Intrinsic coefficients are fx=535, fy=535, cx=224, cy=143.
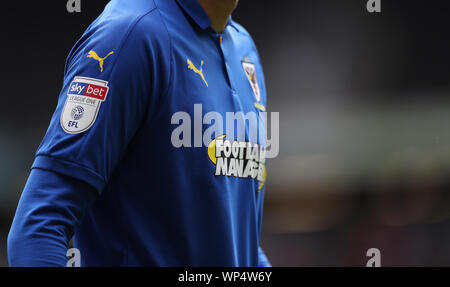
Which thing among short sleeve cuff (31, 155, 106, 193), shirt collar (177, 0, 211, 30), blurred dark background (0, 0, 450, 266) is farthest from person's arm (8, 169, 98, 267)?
blurred dark background (0, 0, 450, 266)

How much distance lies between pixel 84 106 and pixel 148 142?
0.13 m

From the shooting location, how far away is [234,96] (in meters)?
1.14

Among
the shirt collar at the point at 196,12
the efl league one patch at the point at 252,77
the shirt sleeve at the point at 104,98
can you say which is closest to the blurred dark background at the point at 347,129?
the efl league one patch at the point at 252,77

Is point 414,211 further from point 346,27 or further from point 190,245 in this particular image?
point 190,245

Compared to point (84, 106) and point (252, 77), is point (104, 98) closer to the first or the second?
point (84, 106)

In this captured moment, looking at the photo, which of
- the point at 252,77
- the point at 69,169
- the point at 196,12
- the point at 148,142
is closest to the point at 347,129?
the point at 252,77

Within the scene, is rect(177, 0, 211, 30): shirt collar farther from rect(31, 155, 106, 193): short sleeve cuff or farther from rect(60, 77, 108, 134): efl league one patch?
rect(31, 155, 106, 193): short sleeve cuff

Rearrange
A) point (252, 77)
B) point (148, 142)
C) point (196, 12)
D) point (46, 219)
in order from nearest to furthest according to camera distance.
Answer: point (46, 219)
point (148, 142)
point (196, 12)
point (252, 77)

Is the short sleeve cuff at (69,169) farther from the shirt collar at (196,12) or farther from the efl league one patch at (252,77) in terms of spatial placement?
the efl league one patch at (252,77)

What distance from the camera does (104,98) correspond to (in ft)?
2.97

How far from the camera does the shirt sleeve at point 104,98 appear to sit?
2.89 ft
